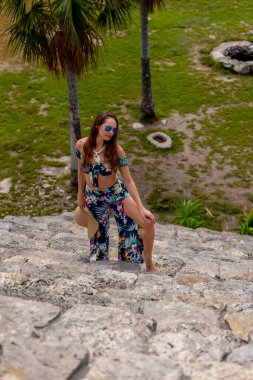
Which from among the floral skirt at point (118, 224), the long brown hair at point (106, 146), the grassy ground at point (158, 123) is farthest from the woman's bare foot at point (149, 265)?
the grassy ground at point (158, 123)

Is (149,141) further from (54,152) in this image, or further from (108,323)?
(108,323)

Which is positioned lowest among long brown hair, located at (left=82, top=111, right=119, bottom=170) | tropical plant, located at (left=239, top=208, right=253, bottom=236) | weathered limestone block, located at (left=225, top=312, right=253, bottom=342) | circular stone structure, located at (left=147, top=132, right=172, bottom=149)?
tropical plant, located at (left=239, top=208, right=253, bottom=236)

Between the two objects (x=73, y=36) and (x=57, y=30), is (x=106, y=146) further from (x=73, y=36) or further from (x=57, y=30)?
(x=57, y=30)

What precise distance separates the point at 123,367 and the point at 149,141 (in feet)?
31.5

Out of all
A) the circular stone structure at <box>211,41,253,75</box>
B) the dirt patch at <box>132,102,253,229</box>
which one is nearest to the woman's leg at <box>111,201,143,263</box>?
the dirt patch at <box>132,102,253,229</box>

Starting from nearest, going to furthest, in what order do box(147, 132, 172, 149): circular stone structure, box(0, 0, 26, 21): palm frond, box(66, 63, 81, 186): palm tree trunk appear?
1. box(0, 0, 26, 21): palm frond
2. box(66, 63, 81, 186): palm tree trunk
3. box(147, 132, 172, 149): circular stone structure

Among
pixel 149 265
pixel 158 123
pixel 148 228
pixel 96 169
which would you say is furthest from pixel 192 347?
pixel 158 123

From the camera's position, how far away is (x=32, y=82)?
14.3m

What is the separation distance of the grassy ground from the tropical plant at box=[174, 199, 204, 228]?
9.2 inches

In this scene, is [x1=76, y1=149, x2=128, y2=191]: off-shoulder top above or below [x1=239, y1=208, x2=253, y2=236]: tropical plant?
above

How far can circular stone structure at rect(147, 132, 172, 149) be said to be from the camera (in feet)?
37.4

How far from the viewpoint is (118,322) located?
264cm

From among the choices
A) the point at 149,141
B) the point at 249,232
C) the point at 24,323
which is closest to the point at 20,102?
Answer: the point at 149,141

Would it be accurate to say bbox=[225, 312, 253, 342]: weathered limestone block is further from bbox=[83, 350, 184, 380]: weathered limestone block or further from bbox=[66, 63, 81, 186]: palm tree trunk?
bbox=[66, 63, 81, 186]: palm tree trunk
